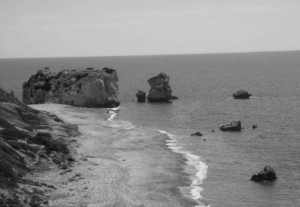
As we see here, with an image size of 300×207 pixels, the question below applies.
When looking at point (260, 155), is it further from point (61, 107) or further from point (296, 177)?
point (61, 107)

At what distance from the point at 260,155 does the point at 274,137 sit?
12.7 m

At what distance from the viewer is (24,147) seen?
54.5 m

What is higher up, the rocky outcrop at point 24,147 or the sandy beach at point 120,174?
the rocky outcrop at point 24,147

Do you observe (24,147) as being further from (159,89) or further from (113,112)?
(159,89)

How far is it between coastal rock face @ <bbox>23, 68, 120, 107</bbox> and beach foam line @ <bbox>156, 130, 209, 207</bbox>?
38.5 meters

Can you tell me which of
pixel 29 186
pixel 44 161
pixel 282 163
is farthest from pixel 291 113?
pixel 29 186

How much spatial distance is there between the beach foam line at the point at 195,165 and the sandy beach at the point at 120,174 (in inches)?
44.3

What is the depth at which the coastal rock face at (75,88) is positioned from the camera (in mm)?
116000

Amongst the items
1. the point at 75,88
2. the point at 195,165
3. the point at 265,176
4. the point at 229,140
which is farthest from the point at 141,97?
the point at 265,176

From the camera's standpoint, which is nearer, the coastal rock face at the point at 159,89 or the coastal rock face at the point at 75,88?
the coastal rock face at the point at 75,88

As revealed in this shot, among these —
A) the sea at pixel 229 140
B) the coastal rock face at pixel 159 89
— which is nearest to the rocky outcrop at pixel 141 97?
the coastal rock face at pixel 159 89

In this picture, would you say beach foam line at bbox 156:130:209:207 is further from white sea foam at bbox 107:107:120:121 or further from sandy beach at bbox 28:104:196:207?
white sea foam at bbox 107:107:120:121

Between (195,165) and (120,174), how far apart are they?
11557 millimetres

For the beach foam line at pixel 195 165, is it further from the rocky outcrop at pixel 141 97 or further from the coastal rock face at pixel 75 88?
the rocky outcrop at pixel 141 97
